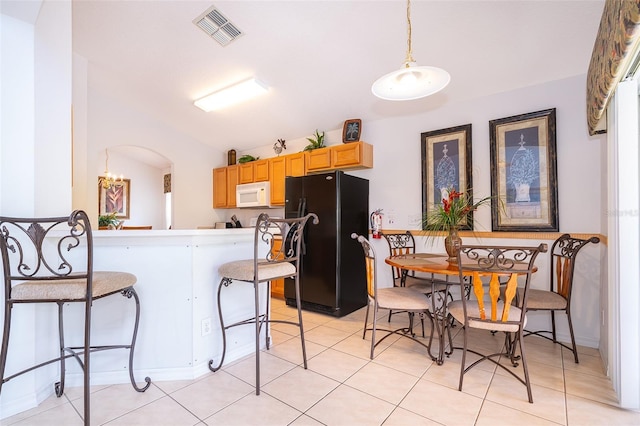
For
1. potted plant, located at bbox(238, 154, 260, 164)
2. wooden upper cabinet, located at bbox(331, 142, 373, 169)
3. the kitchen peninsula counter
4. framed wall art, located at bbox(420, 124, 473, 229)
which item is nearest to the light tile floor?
the kitchen peninsula counter

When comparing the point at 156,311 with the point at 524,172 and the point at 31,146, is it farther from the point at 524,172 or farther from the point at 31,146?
the point at 524,172

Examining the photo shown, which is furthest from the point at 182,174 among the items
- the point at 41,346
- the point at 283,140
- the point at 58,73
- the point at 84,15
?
the point at 41,346

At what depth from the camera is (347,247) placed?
3564 millimetres

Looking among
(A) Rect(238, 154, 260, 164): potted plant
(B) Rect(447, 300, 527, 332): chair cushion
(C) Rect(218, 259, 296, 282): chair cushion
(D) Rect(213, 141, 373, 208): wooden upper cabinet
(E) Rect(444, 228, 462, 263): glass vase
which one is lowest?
(B) Rect(447, 300, 527, 332): chair cushion

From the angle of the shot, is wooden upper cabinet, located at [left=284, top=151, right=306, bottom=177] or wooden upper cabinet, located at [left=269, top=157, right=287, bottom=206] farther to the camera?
wooden upper cabinet, located at [left=269, top=157, right=287, bottom=206]

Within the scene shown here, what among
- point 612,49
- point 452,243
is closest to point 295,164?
point 452,243

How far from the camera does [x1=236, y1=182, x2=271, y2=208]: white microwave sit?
4.70 metres

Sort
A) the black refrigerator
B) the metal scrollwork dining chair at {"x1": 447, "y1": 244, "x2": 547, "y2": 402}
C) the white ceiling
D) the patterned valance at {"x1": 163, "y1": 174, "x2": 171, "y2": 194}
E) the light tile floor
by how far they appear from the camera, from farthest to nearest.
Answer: the patterned valance at {"x1": 163, "y1": 174, "x2": 171, "y2": 194} < the black refrigerator < the white ceiling < the metal scrollwork dining chair at {"x1": 447, "y1": 244, "x2": 547, "y2": 402} < the light tile floor

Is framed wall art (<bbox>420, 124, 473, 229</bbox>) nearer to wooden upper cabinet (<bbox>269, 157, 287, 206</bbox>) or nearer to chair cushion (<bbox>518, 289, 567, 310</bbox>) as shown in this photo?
chair cushion (<bbox>518, 289, 567, 310</bbox>)

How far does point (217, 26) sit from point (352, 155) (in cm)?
199

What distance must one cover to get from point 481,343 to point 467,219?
4.07ft

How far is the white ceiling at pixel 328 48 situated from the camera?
2359 millimetres

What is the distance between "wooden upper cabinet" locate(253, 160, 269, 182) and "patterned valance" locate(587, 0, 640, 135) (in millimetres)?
3856

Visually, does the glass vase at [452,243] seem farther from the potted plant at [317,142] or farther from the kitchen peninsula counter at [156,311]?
the potted plant at [317,142]
